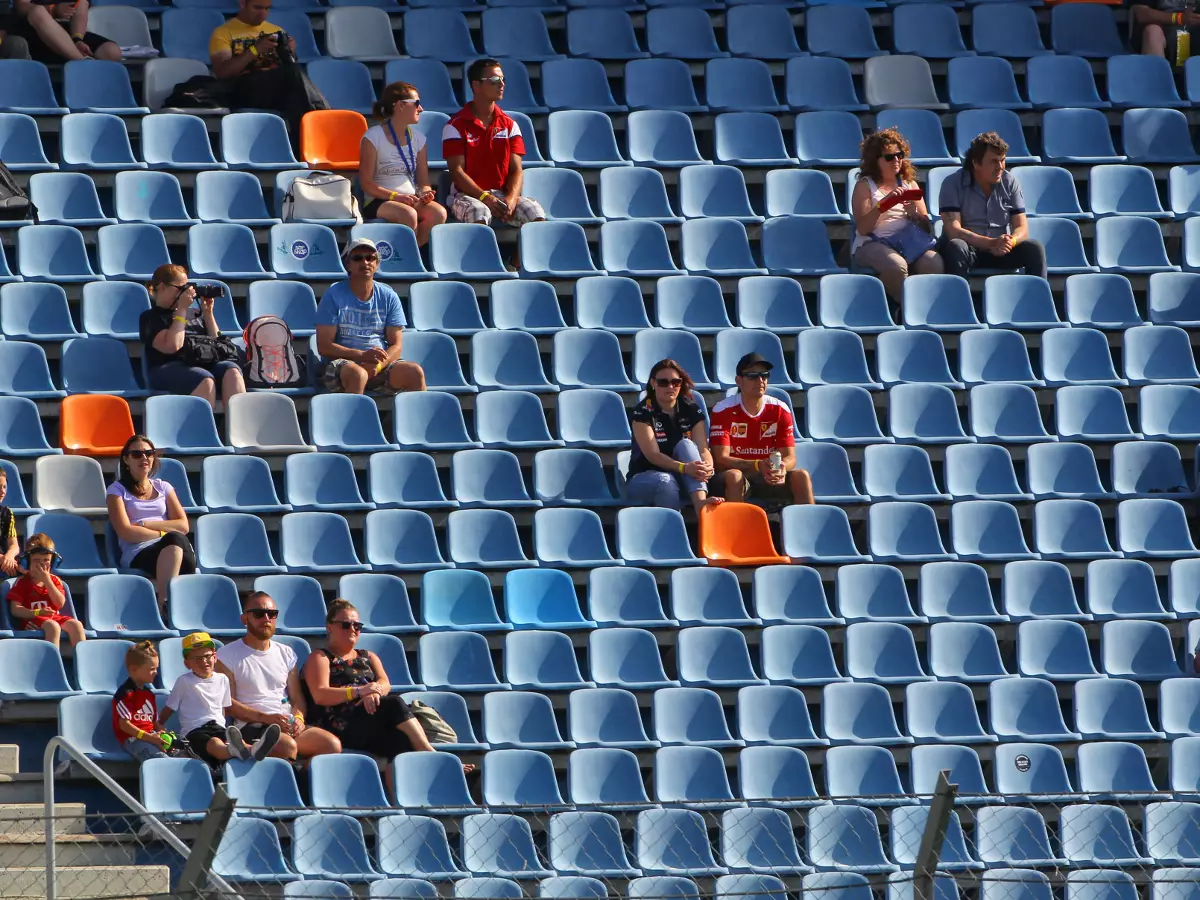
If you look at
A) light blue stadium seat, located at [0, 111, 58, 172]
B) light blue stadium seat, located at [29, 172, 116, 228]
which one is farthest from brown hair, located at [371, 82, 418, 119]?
light blue stadium seat, located at [0, 111, 58, 172]

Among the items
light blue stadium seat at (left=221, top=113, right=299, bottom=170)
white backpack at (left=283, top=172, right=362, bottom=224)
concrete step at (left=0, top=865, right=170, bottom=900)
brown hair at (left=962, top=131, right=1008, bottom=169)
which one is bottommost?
concrete step at (left=0, top=865, right=170, bottom=900)

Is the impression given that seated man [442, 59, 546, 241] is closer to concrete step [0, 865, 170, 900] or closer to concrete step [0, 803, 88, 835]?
concrete step [0, 803, 88, 835]

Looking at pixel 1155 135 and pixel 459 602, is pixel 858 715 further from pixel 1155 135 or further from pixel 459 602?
pixel 1155 135

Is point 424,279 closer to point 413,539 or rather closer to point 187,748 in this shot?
point 413,539

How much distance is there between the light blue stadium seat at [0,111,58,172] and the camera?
1229 centimetres

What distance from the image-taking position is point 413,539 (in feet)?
34.3

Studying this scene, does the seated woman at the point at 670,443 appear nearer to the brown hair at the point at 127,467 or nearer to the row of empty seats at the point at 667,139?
the brown hair at the point at 127,467

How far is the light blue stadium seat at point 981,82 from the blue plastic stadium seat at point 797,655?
14.7 ft

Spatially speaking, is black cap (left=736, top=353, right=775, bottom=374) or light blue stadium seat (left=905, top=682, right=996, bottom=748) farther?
black cap (left=736, top=353, right=775, bottom=374)

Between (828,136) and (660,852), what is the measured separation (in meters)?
5.37

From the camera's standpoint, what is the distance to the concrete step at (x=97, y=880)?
324 inches

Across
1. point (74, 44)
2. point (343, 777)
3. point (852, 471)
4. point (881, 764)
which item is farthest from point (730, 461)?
point (74, 44)

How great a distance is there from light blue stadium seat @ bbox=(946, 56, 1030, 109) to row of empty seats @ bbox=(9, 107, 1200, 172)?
286mm

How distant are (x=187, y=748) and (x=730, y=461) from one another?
300cm
